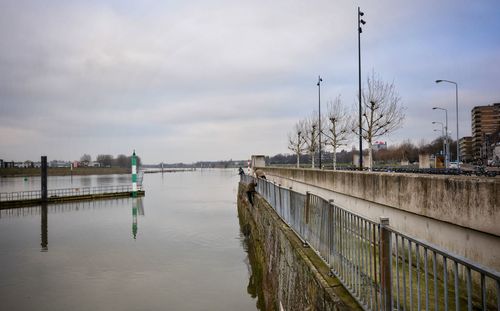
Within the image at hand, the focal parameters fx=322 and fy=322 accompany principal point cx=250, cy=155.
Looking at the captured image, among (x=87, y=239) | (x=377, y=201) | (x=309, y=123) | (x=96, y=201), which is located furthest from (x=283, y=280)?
(x=309, y=123)

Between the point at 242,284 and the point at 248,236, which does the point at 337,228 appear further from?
the point at 248,236

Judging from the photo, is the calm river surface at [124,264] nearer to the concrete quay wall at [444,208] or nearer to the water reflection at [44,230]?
the water reflection at [44,230]

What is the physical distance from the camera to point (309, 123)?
5322cm

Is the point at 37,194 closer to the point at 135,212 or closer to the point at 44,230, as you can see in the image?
the point at 135,212

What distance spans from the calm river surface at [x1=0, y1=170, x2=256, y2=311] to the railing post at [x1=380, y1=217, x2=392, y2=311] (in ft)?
33.1

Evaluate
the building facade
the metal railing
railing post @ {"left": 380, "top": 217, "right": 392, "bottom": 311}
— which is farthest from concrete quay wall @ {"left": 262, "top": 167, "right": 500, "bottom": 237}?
the building facade

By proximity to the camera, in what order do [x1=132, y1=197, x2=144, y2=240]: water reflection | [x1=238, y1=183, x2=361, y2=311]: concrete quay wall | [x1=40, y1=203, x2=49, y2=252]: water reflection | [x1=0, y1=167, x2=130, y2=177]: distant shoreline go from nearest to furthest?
[x1=238, y1=183, x2=361, y2=311]: concrete quay wall < [x1=40, y1=203, x2=49, y2=252]: water reflection < [x1=132, y1=197, x2=144, y2=240]: water reflection < [x1=0, y1=167, x2=130, y2=177]: distant shoreline

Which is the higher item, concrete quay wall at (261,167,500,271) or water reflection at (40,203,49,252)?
concrete quay wall at (261,167,500,271)

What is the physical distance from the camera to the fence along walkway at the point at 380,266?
279 cm

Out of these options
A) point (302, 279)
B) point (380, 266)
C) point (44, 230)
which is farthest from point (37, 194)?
point (380, 266)

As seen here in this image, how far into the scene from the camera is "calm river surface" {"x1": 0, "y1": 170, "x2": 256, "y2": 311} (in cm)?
1275

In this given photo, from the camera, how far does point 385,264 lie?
321 centimetres

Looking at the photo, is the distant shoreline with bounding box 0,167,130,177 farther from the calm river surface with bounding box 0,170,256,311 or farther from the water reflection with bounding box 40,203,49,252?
the calm river surface with bounding box 0,170,256,311

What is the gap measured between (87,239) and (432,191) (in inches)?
913
